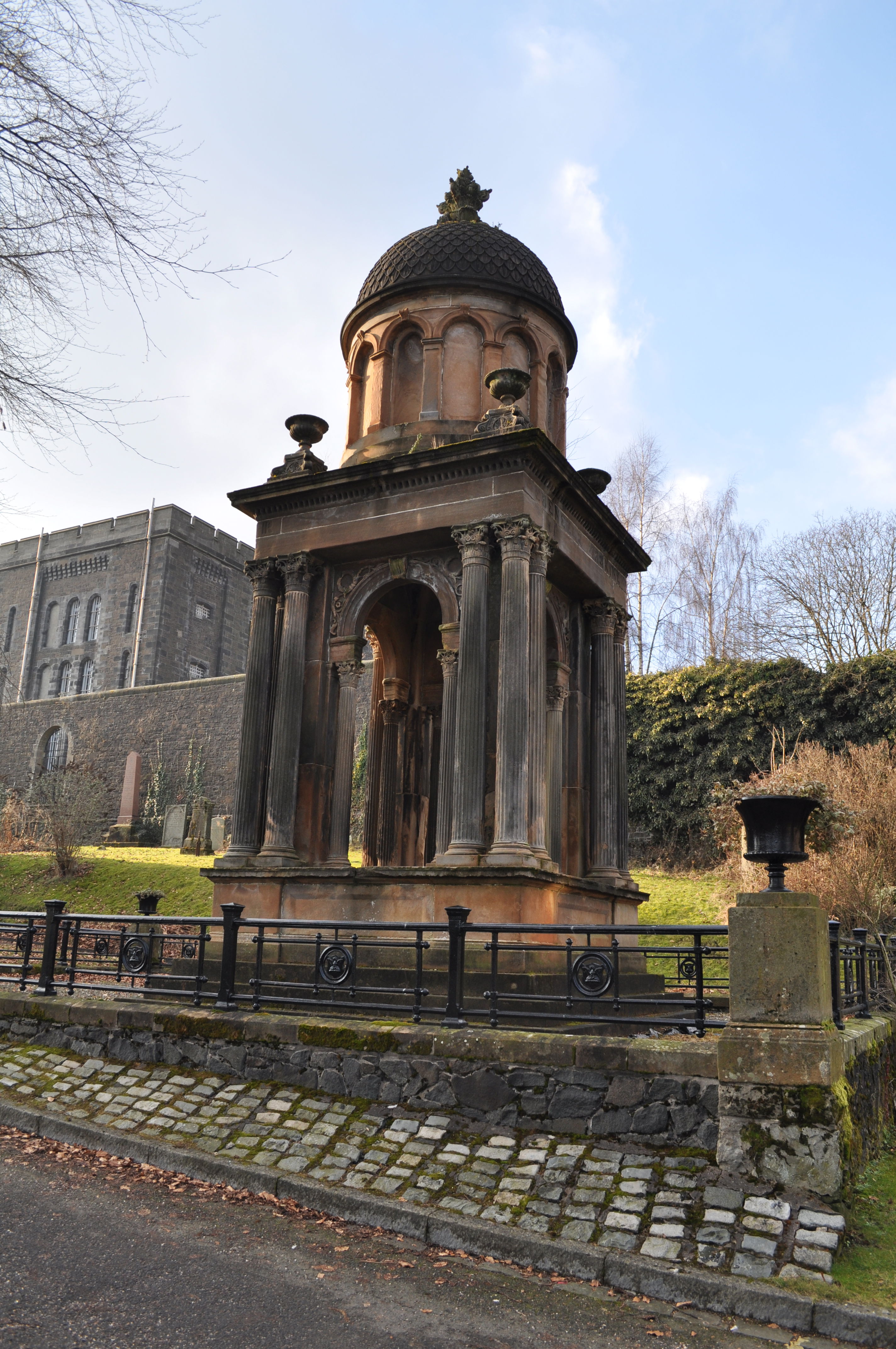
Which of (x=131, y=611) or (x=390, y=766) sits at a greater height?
(x=131, y=611)

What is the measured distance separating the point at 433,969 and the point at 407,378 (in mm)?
8213

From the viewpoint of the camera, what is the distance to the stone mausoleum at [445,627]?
1100 cm

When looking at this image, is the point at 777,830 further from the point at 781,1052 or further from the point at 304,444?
the point at 304,444

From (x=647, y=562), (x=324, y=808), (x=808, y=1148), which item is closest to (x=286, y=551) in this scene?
(x=324, y=808)

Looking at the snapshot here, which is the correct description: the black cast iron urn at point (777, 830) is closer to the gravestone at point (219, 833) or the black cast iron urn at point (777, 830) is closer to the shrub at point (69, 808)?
the shrub at point (69, 808)

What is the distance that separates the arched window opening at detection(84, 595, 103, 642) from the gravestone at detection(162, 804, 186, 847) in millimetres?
27322

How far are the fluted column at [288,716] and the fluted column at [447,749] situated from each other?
5.88ft

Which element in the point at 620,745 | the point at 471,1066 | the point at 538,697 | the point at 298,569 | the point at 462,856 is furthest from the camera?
the point at 620,745

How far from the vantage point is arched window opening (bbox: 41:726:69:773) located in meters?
44.8

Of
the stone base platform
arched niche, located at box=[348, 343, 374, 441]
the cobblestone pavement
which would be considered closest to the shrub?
the stone base platform

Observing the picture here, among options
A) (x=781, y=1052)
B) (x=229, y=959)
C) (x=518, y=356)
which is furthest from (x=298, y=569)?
(x=781, y=1052)

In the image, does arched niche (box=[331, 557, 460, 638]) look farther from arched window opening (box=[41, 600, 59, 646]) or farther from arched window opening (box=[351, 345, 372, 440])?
arched window opening (box=[41, 600, 59, 646])

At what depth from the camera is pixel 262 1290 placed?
195 inches

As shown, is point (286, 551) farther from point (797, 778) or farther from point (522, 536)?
point (797, 778)
